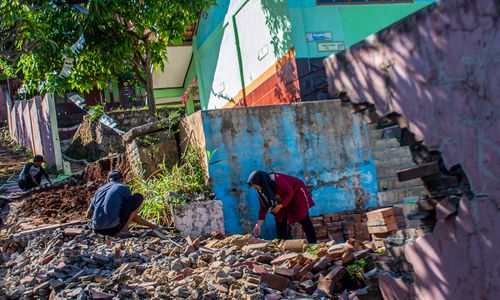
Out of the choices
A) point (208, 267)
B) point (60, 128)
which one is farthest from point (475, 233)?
point (60, 128)

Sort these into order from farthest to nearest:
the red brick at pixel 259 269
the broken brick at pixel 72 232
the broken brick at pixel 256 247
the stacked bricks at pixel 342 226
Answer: the stacked bricks at pixel 342 226, the broken brick at pixel 72 232, the broken brick at pixel 256 247, the red brick at pixel 259 269

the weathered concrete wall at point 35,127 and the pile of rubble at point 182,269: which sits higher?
the weathered concrete wall at point 35,127

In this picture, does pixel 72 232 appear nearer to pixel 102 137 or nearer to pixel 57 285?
pixel 57 285

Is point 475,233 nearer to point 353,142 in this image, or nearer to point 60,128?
point 353,142

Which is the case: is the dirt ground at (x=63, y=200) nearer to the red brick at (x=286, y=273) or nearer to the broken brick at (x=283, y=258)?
the broken brick at (x=283, y=258)

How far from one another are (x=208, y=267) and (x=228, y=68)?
792 centimetres

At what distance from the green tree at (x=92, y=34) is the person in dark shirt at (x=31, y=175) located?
194 cm

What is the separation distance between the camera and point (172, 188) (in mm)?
8242

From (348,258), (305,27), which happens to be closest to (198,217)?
(348,258)

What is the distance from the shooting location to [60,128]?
65.0 feet

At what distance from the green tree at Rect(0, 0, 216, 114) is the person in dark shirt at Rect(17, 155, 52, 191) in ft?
6.38

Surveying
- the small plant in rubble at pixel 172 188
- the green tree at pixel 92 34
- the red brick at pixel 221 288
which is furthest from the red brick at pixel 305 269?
the green tree at pixel 92 34

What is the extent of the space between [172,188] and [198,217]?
0.62 metres

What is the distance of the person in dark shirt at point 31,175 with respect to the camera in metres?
12.7
